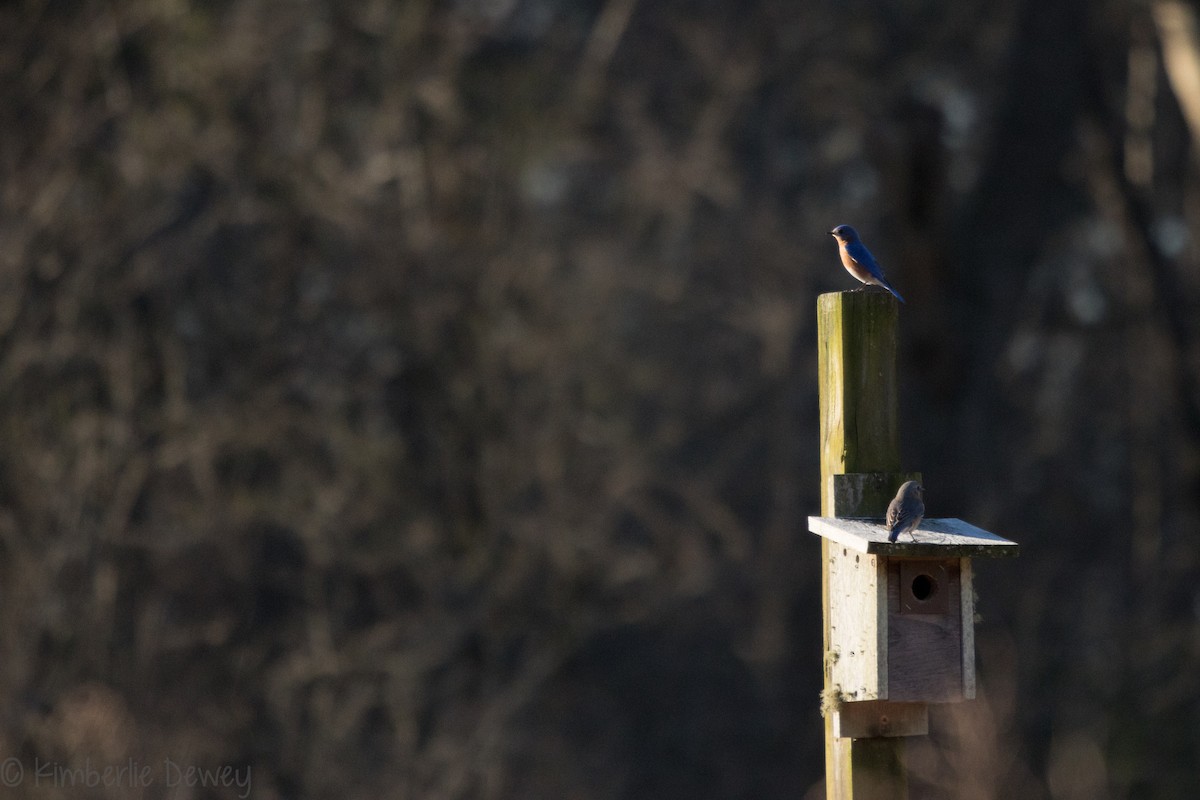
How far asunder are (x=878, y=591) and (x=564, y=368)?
8.29 metres

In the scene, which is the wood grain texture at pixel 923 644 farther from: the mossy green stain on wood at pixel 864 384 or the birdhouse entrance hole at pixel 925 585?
the mossy green stain on wood at pixel 864 384

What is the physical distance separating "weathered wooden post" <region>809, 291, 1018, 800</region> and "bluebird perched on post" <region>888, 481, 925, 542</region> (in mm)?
87

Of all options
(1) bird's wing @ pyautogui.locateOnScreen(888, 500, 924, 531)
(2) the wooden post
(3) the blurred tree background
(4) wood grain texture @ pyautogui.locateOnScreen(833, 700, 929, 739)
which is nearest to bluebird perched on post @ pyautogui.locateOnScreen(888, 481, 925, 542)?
(1) bird's wing @ pyautogui.locateOnScreen(888, 500, 924, 531)

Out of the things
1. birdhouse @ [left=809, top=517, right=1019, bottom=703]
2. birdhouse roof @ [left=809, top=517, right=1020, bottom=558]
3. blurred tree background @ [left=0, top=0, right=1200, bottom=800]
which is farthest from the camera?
blurred tree background @ [left=0, top=0, right=1200, bottom=800]

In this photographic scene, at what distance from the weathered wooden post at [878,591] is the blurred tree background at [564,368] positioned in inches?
278

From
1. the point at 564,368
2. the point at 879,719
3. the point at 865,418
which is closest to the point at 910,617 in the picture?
the point at 879,719

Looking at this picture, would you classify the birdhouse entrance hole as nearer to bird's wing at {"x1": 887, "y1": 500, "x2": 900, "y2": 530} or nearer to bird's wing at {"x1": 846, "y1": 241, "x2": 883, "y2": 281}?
bird's wing at {"x1": 887, "y1": 500, "x2": 900, "y2": 530}

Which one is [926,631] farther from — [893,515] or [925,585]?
[893,515]

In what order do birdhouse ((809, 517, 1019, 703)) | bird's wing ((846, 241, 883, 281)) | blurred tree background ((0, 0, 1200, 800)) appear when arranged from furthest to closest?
blurred tree background ((0, 0, 1200, 800))
bird's wing ((846, 241, 883, 281))
birdhouse ((809, 517, 1019, 703))

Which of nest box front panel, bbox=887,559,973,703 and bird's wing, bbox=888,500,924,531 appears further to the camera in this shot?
nest box front panel, bbox=887,559,973,703

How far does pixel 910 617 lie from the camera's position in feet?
10.4

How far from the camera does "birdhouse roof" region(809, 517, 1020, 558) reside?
2965mm

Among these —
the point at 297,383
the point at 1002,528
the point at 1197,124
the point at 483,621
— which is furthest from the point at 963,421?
the point at 297,383

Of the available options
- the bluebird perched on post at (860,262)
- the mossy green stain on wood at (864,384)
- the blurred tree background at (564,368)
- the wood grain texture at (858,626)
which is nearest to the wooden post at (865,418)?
the mossy green stain on wood at (864,384)
